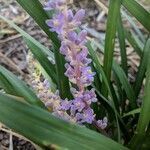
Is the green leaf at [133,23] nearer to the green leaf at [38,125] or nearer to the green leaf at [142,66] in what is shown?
the green leaf at [142,66]

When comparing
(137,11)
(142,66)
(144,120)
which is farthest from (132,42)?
(144,120)

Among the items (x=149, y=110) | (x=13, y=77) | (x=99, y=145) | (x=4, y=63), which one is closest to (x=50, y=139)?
(x=99, y=145)

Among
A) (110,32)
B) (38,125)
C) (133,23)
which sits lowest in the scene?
(133,23)

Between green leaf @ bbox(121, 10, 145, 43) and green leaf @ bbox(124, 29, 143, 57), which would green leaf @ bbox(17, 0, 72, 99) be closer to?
green leaf @ bbox(124, 29, 143, 57)

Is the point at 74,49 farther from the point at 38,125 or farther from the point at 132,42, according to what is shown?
the point at 132,42

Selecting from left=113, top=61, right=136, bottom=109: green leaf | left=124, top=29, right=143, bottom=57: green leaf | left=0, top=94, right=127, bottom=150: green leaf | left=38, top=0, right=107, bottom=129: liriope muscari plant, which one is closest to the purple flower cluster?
left=38, top=0, right=107, bottom=129: liriope muscari plant

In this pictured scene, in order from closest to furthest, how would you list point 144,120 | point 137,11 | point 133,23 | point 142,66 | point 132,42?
1. point 144,120
2. point 137,11
3. point 142,66
4. point 132,42
5. point 133,23
